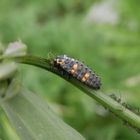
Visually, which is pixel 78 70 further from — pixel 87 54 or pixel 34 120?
pixel 87 54

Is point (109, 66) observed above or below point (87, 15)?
below

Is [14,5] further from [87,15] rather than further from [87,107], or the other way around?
[87,107]

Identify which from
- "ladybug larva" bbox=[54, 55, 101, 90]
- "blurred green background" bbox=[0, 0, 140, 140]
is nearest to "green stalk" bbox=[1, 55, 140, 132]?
"ladybug larva" bbox=[54, 55, 101, 90]

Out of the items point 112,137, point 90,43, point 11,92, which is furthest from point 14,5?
point 11,92

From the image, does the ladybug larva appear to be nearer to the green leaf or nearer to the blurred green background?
the green leaf

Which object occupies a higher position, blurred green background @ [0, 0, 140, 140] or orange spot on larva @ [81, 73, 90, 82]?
blurred green background @ [0, 0, 140, 140]

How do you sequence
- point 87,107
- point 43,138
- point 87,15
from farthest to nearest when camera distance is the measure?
point 87,15, point 87,107, point 43,138
